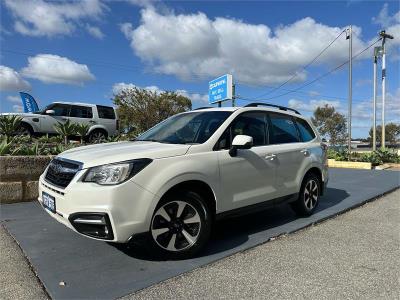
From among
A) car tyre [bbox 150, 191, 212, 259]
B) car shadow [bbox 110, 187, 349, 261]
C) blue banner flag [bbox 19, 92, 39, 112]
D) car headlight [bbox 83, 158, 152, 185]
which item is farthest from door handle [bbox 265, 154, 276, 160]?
blue banner flag [bbox 19, 92, 39, 112]

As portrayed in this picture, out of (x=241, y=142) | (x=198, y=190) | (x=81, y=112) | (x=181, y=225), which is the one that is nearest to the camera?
(x=181, y=225)

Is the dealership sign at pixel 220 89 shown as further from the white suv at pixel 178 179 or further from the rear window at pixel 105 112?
the white suv at pixel 178 179

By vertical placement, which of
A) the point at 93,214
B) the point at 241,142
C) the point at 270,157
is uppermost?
the point at 241,142

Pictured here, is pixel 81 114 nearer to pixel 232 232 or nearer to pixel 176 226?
pixel 232 232

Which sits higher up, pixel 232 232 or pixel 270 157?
pixel 270 157

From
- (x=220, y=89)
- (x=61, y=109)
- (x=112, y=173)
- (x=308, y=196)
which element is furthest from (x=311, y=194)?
(x=220, y=89)

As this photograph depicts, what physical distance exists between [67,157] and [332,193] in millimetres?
6171

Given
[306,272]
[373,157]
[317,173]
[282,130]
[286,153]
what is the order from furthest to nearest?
[373,157] → [317,173] → [282,130] → [286,153] → [306,272]

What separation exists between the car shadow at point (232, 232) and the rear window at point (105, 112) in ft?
34.2

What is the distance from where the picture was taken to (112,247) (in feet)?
14.9

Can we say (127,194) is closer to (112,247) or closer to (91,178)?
(91,178)

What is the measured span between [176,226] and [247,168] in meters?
1.26

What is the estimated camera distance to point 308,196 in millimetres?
6309

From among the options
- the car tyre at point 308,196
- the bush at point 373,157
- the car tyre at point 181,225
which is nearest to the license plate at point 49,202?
the car tyre at point 181,225
